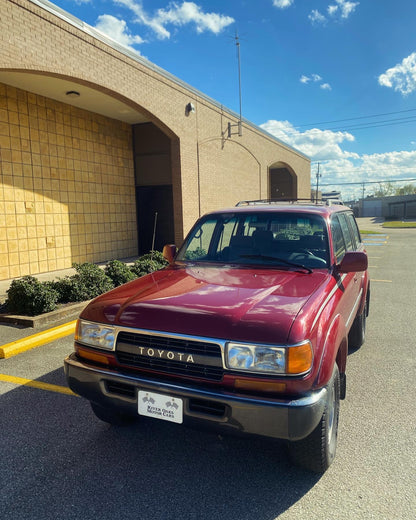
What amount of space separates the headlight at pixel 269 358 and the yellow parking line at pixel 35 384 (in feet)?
7.41

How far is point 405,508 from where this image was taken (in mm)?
2316

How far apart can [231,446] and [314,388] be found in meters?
1.02

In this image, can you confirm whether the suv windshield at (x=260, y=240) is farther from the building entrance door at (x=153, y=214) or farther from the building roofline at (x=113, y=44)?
the building entrance door at (x=153, y=214)

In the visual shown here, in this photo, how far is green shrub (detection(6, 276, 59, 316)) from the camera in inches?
242

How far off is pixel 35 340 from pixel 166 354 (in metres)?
3.54

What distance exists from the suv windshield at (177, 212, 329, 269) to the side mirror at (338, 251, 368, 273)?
0.54 feet

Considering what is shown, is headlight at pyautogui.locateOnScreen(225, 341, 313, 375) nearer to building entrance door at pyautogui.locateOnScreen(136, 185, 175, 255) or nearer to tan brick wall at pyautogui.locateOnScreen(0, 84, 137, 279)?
tan brick wall at pyautogui.locateOnScreen(0, 84, 137, 279)

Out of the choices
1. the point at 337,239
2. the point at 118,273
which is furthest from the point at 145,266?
the point at 337,239

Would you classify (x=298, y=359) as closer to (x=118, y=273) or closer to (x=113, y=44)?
(x=118, y=273)

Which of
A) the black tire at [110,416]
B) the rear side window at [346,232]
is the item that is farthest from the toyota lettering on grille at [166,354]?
the rear side window at [346,232]

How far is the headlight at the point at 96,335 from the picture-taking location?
106 inches

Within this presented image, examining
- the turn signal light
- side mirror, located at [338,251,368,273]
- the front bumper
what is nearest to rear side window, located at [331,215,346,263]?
side mirror, located at [338,251,368,273]

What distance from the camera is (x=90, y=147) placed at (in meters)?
12.4

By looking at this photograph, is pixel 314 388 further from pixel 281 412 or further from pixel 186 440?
pixel 186 440
